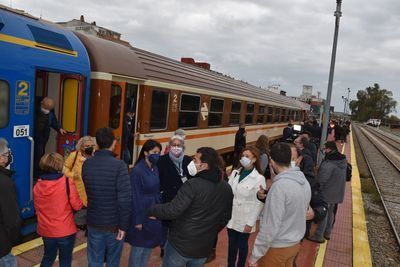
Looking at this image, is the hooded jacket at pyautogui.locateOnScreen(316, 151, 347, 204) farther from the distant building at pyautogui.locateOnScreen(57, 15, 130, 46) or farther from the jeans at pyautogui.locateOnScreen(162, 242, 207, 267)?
the distant building at pyautogui.locateOnScreen(57, 15, 130, 46)

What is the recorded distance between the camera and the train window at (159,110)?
747 cm

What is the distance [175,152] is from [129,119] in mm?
2813

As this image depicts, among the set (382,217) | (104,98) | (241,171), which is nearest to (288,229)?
(241,171)

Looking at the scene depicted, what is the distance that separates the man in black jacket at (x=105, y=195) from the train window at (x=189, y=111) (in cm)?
544

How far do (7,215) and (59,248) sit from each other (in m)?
0.95

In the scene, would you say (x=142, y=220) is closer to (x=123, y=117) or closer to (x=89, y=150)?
(x=89, y=150)

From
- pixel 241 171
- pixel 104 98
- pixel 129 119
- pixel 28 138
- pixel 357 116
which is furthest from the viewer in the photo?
pixel 357 116

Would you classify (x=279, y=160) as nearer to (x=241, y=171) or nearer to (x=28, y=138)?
(x=241, y=171)

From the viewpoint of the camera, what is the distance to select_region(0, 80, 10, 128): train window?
14.4ft

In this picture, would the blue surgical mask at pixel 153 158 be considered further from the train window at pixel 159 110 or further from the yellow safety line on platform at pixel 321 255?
the train window at pixel 159 110

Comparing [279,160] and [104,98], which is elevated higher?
[104,98]

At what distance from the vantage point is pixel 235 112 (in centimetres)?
1266

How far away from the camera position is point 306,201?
320cm

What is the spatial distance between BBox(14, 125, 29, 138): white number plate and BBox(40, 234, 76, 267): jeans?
1.75 meters
